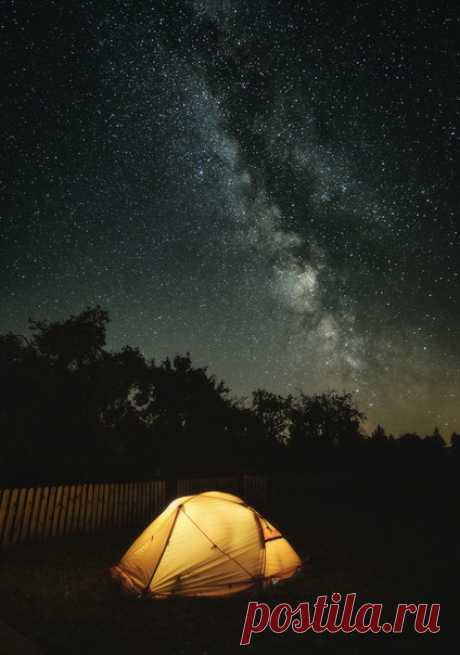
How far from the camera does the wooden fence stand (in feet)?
27.7

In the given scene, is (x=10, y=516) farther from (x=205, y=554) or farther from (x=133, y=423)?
(x=133, y=423)

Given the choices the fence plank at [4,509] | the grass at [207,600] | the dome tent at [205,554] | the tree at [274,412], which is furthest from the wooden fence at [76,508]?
the tree at [274,412]

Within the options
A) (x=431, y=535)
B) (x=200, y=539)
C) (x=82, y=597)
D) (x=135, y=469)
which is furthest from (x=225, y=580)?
(x=135, y=469)

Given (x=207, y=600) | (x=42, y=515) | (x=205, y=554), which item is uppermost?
(x=205, y=554)

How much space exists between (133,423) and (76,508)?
50.1 ft

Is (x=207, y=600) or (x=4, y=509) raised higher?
(x=4, y=509)

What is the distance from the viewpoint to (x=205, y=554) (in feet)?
20.0

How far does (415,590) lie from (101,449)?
517 inches

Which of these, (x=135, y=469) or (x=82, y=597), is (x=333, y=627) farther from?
(x=135, y=469)

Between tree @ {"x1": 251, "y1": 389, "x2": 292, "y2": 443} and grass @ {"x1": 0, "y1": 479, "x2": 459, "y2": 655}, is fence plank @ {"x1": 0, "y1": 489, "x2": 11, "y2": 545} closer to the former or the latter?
grass @ {"x1": 0, "y1": 479, "x2": 459, "y2": 655}

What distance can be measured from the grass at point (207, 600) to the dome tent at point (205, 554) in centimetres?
22

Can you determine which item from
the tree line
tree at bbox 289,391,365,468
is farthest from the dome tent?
tree at bbox 289,391,365,468

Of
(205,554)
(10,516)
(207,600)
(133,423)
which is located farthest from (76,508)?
(133,423)

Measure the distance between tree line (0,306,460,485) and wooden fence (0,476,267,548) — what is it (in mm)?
2905
